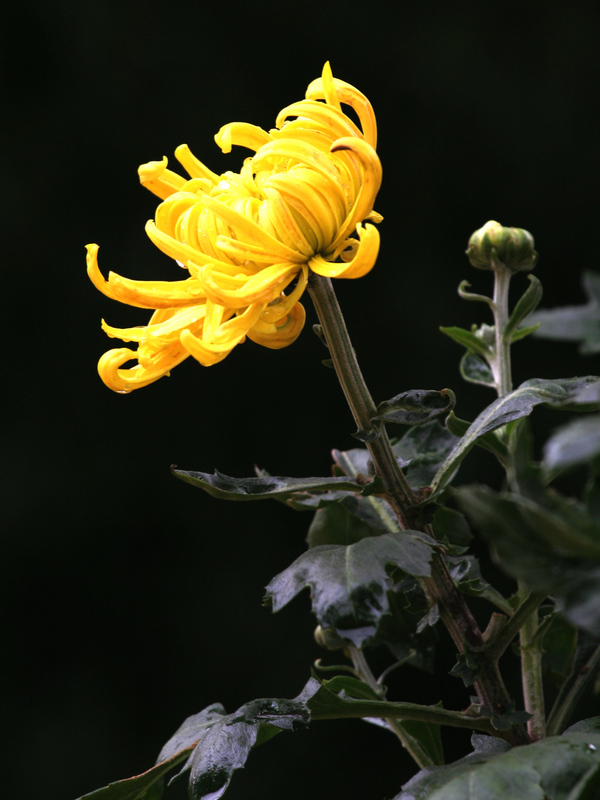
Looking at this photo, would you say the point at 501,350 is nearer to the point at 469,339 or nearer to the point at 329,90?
the point at 469,339

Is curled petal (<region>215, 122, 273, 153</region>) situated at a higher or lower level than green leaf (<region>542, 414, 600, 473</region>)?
higher

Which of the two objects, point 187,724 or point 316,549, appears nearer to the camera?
point 316,549

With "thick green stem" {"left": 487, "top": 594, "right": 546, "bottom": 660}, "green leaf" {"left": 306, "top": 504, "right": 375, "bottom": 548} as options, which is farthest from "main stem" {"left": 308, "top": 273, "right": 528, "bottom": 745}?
"green leaf" {"left": 306, "top": 504, "right": 375, "bottom": 548}

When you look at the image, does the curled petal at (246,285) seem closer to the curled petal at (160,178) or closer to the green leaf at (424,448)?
the curled petal at (160,178)

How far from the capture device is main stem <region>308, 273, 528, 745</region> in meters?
0.47

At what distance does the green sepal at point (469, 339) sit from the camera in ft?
1.99

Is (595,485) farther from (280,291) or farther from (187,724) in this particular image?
Answer: (187,724)

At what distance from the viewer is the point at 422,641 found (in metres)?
0.64

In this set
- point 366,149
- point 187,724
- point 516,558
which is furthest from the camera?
point 187,724

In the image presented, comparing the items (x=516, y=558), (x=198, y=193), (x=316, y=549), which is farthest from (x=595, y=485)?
(x=198, y=193)

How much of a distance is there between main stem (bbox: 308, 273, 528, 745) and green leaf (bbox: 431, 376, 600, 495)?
22 millimetres

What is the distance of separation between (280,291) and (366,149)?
0.08 m

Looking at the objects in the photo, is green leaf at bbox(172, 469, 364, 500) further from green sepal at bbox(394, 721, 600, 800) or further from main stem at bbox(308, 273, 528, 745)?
green sepal at bbox(394, 721, 600, 800)

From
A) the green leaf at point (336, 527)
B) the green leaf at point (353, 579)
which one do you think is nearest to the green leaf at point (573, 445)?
the green leaf at point (353, 579)
